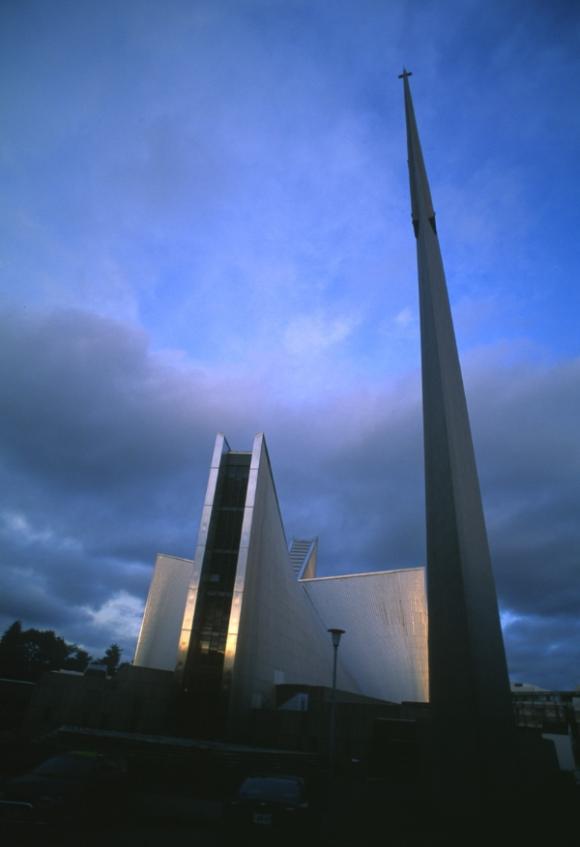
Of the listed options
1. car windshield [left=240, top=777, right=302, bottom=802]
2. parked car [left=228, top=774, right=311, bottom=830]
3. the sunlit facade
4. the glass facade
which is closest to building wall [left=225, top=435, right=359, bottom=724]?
the sunlit facade

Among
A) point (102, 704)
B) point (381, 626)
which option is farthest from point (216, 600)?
point (381, 626)

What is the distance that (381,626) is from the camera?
32469 mm

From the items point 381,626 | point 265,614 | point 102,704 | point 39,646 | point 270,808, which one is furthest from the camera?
point 39,646

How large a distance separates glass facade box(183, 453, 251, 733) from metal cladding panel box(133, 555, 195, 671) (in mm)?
10001

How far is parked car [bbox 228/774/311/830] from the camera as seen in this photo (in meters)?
5.12

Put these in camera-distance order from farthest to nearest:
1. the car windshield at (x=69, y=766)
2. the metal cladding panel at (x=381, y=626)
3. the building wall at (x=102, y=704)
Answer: the metal cladding panel at (x=381, y=626) < the building wall at (x=102, y=704) < the car windshield at (x=69, y=766)

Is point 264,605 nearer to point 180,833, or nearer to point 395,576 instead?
point 180,833

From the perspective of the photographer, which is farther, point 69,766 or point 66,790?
point 69,766

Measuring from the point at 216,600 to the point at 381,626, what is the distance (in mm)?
19144

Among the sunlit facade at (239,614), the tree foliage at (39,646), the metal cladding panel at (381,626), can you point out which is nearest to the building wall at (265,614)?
the sunlit facade at (239,614)

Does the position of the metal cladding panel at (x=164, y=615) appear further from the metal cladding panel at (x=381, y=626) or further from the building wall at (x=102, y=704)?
the building wall at (x=102, y=704)

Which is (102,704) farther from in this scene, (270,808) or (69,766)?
(270,808)

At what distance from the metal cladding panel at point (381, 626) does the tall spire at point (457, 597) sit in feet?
82.4

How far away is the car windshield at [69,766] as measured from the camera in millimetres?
5973
